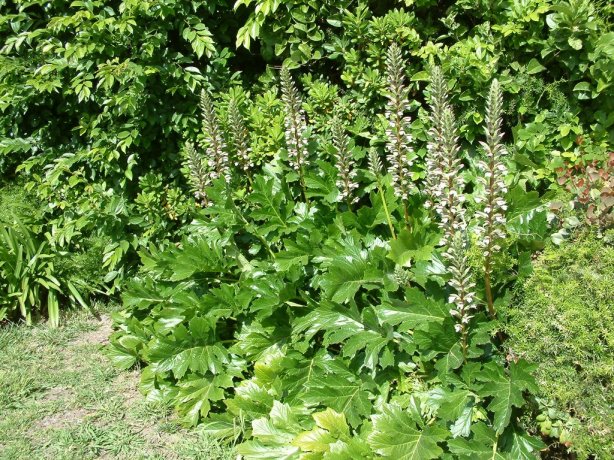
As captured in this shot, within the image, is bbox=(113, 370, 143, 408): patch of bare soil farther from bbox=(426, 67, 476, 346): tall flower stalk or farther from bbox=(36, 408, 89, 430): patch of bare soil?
bbox=(426, 67, 476, 346): tall flower stalk

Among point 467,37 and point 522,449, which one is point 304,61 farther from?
point 522,449

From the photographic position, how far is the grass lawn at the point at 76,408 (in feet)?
12.8

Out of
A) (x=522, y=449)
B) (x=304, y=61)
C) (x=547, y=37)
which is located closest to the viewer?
(x=522, y=449)

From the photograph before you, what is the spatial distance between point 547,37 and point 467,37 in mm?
561

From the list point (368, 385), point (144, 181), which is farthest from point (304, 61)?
point (368, 385)

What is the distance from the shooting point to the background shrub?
2826 millimetres

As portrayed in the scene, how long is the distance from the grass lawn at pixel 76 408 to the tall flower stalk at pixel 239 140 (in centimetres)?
169

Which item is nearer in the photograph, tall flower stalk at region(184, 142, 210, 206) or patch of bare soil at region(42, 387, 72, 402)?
tall flower stalk at region(184, 142, 210, 206)

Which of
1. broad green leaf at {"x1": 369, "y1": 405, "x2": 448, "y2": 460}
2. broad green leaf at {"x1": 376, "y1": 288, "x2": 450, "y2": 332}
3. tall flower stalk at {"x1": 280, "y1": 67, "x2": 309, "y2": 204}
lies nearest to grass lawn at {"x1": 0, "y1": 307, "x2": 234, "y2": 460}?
broad green leaf at {"x1": 369, "y1": 405, "x2": 448, "y2": 460}

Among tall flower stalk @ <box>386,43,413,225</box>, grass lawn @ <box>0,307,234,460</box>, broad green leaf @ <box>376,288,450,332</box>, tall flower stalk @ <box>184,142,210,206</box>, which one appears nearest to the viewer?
broad green leaf @ <box>376,288,450,332</box>

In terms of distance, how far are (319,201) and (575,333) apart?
1.89 metres

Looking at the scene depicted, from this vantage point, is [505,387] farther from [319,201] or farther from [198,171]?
[198,171]

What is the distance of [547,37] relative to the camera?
13.0ft

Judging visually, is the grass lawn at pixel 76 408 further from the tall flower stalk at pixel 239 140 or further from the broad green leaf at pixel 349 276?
the tall flower stalk at pixel 239 140
